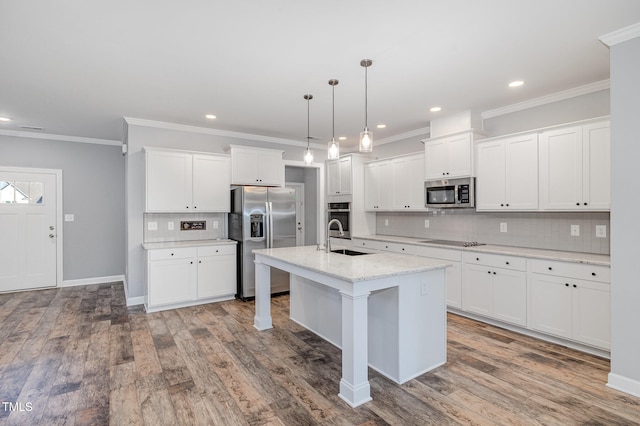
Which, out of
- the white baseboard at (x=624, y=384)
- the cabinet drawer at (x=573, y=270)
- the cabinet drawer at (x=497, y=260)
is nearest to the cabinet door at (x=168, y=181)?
the cabinet drawer at (x=497, y=260)

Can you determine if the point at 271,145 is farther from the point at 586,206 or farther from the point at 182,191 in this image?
the point at 586,206

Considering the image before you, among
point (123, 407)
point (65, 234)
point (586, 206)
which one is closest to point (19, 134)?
point (65, 234)

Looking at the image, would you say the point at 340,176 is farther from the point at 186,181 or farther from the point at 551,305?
the point at 551,305

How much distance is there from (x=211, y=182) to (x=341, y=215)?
7.26ft

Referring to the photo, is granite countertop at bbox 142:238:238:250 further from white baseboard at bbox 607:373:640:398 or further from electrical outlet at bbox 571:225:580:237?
white baseboard at bbox 607:373:640:398

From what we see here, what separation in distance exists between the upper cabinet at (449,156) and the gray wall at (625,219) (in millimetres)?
1729

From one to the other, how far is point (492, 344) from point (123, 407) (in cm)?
315

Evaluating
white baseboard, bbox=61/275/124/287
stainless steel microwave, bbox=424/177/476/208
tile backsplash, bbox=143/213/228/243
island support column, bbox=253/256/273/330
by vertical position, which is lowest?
white baseboard, bbox=61/275/124/287

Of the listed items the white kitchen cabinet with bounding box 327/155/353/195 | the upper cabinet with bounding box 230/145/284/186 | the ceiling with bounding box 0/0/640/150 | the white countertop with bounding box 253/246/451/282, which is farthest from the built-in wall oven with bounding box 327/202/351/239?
the white countertop with bounding box 253/246/451/282

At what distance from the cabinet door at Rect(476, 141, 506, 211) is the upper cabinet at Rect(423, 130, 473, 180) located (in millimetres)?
130

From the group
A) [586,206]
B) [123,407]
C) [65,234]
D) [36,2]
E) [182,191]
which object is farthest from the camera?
[65,234]

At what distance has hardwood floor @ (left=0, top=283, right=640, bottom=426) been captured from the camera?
2.15 meters

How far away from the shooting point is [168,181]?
4.62 meters

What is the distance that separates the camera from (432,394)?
2.39 meters
